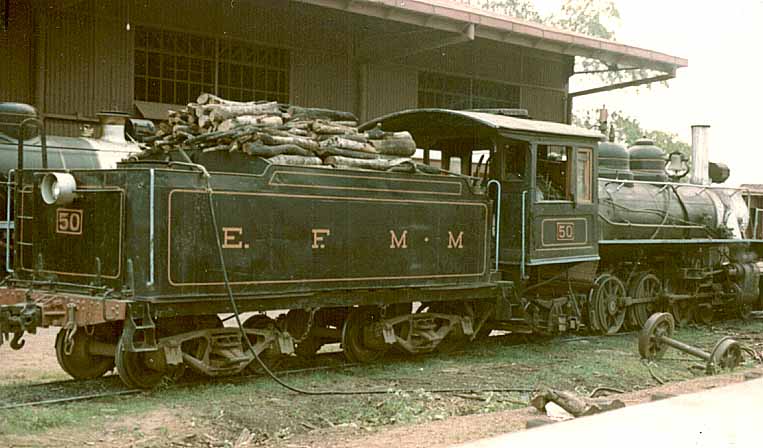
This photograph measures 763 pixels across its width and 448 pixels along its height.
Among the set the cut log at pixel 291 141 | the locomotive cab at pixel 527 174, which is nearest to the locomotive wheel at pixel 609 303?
the locomotive cab at pixel 527 174

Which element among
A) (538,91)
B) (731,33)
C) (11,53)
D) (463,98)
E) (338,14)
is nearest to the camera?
(11,53)

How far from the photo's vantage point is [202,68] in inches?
612

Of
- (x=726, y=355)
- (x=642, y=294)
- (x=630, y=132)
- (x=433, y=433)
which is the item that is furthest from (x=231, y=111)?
(x=630, y=132)

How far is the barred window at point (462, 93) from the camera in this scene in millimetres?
19125

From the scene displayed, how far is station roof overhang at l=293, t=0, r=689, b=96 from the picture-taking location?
15.1m

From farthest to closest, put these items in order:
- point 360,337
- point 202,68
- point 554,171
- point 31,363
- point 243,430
Result: 1. point 202,68
2. point 554,171
3. point 360,337
4. point 31,363
5. point 243,430

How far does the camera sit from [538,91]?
21297 mm

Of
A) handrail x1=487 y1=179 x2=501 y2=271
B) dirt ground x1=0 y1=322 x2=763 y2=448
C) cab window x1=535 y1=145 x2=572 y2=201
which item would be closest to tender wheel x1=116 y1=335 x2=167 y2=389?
dirt ground x1=0 y1=322 x2=763 y2=448

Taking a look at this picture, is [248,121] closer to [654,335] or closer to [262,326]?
[262,326]

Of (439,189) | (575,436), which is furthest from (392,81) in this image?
(575,436)

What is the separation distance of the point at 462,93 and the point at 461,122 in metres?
8.75

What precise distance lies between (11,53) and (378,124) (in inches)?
225

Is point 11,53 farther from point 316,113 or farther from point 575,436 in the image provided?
point 575,436

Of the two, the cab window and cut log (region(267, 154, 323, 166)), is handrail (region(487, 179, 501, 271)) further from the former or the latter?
cut log (region(267, 154, 323, 166))
